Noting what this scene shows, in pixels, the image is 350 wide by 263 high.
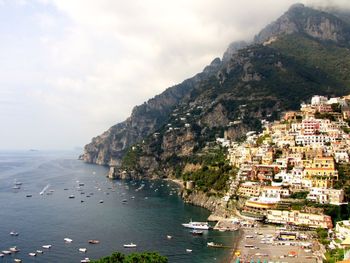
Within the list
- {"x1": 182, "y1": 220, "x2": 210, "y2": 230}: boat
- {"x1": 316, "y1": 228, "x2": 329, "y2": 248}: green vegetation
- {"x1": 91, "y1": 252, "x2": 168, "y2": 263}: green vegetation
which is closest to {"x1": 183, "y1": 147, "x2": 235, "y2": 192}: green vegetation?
{"x1": 182, "y1": 220, "x2": 210, "y2": 230}: boat

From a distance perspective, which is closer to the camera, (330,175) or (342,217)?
(342,217)

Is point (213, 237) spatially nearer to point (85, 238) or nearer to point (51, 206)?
point (85, 238)

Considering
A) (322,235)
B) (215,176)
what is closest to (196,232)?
(322,235)

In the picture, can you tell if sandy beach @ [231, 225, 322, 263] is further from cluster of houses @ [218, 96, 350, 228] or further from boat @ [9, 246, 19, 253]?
boat @ [9, 246, 19, 253]

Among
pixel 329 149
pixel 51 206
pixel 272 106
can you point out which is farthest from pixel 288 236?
pixel 272 106

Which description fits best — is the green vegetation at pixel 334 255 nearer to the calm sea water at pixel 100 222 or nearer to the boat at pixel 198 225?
the calm sea water at pixel 100 222

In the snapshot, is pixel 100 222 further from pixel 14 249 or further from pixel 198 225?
pixel 14 249

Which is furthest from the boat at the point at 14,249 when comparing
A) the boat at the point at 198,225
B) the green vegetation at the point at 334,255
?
the green vegetation at the point at 334,255
